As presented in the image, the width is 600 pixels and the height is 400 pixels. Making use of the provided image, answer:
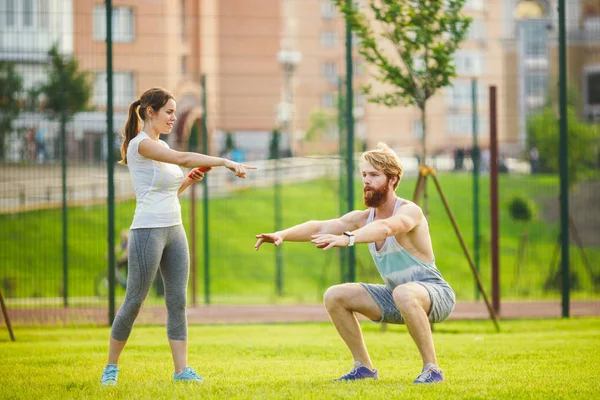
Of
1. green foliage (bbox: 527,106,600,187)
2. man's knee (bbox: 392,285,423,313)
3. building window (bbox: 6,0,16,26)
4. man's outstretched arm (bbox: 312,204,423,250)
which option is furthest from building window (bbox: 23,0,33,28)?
man's knee (bbox: 392,285,423,313)

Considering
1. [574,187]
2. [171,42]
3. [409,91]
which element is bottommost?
[574,187]

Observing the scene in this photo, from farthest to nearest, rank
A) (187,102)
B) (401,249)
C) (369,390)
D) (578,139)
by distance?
(187,102), (578,139), (401,249), (369,390)

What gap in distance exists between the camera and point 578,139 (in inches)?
763

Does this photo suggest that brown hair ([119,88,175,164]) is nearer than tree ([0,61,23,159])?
Yes

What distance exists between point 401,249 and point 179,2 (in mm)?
20823

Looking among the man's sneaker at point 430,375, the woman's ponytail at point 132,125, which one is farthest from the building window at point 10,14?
the man's sneaker at point 430,375

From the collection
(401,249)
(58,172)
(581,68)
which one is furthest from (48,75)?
(581,68)

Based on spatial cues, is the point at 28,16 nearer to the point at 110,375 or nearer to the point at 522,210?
the point at 522,210

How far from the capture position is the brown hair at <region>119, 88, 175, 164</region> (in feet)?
20.1

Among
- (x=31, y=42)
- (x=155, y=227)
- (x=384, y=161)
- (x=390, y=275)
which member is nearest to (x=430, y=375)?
(x=390, y=275)

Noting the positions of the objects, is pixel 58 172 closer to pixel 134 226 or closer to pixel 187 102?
pixel 134 226

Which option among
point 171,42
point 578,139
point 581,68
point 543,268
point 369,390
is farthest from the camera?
point 581,68

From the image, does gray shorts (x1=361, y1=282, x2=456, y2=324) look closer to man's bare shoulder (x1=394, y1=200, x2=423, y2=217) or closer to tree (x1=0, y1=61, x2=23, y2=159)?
man's bare shoulder (x1=394, y1=200, x2=423, y2=217)

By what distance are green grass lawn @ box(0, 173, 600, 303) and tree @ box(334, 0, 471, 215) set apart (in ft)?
16.6
